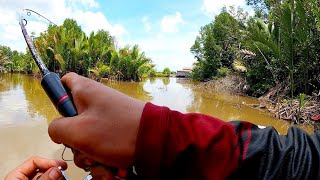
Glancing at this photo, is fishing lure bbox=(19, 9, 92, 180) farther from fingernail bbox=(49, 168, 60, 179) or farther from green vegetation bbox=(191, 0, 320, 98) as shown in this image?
green vegetation bbox=(191, 0, 320, 98)

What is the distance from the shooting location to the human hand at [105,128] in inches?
23.1

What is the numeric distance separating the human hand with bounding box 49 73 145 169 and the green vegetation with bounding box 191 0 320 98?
23.6ft

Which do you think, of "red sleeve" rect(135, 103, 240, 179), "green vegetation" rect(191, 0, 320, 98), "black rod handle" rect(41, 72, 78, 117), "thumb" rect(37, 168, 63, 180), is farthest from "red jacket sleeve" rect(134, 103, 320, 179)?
"green vegetation" rect(191, 0, 320, 98)

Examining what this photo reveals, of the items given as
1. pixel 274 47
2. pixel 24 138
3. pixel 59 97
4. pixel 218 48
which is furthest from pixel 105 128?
pixel 218 48

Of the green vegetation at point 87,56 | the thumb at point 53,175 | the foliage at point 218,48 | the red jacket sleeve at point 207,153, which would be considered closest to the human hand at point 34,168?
the thumb at point 53,175

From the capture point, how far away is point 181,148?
0.58 meters

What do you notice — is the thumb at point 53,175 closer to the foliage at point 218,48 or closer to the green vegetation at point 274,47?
the green vegetation at point 274,47

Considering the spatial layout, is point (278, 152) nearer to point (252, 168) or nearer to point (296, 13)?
point (252, 168)

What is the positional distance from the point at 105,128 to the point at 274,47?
27.8 feet

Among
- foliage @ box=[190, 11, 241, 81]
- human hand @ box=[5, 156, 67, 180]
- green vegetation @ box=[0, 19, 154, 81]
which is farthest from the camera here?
foliage @ box=[190, 11, 241, 81]

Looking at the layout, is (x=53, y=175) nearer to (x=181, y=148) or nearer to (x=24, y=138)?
(x=181, y=148)

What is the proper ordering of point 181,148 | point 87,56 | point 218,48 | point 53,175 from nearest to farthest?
1. point 181,148
2. point 53,175
3. point 87,56
4. point 218,48

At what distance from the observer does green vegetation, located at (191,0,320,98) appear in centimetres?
786

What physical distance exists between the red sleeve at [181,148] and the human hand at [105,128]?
0.02 m
